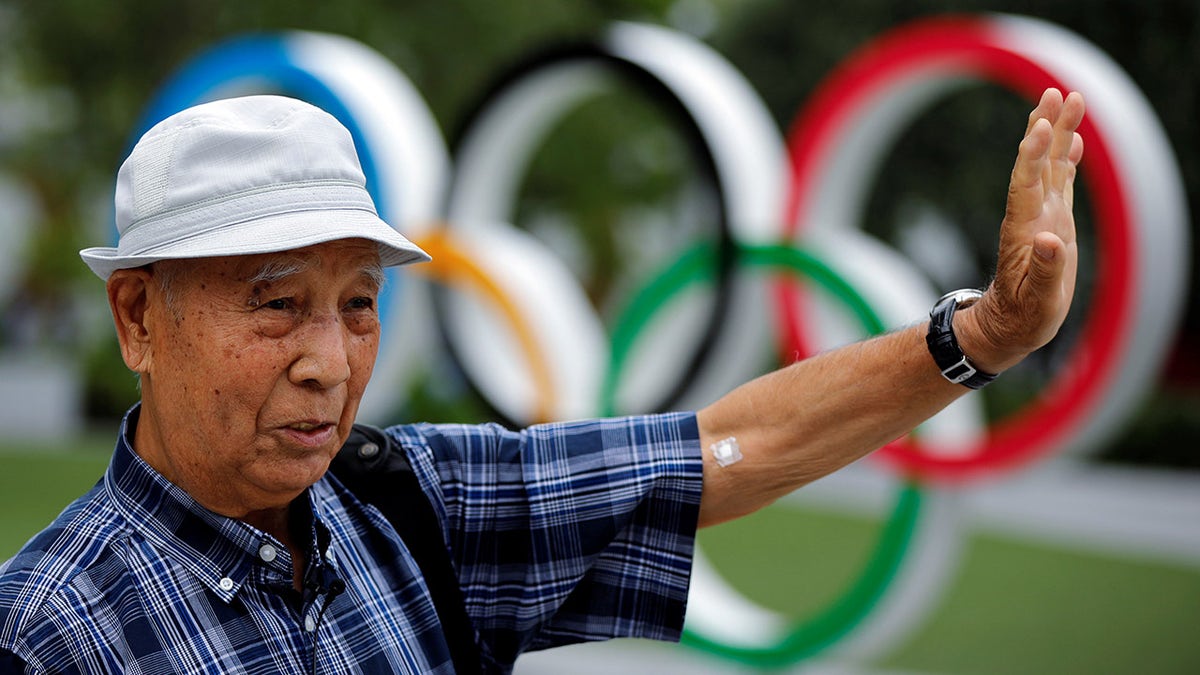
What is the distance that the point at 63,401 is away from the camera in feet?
54.4

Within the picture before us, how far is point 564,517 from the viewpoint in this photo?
2.11 m

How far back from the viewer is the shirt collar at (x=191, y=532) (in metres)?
1.75

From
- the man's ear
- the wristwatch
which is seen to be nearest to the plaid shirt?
the man's ear

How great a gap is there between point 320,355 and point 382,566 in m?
0.37

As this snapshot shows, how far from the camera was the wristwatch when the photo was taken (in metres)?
1.93

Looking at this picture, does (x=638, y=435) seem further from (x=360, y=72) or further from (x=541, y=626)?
(x=360, y=72)

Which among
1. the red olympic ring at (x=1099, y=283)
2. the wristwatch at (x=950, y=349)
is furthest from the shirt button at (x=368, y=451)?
the red olympic ring at (x=1099, y=283)

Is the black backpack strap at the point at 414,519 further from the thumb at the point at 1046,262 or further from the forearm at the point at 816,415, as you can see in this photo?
the thumb at the point at 1046,262

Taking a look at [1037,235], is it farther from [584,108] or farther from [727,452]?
[584,108]

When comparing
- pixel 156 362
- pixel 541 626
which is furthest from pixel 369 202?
pixel 541 626

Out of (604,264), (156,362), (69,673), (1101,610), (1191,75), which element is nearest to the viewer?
(69,673)

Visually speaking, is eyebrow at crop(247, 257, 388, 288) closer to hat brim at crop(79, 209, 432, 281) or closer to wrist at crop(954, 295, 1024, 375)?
hat brim at crop(79, 209, 432, 281)

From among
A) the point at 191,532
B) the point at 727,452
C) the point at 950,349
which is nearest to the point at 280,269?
the point at 191,532

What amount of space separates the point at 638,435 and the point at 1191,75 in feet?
43.4
